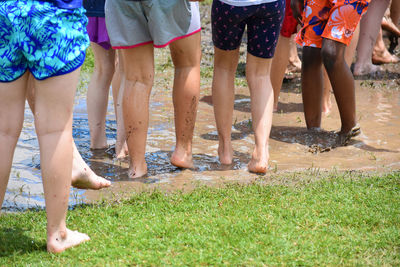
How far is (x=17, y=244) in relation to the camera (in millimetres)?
3105

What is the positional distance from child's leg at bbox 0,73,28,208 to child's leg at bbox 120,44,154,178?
1105 mm

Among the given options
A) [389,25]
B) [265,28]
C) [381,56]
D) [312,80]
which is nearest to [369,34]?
[381,56]

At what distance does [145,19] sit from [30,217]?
143cm

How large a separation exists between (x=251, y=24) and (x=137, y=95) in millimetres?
932

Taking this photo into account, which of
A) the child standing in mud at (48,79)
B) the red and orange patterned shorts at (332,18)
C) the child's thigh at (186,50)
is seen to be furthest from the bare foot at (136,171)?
the red and orange patterned shorts at (332,18)

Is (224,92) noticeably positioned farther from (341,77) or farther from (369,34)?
(369,34)

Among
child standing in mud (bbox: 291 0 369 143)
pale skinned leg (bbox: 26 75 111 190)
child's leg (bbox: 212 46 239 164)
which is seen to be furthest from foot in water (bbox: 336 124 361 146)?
pale skinned leg (bbox: 26 75 111 190)

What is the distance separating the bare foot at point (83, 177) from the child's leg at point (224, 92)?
43.8 inches

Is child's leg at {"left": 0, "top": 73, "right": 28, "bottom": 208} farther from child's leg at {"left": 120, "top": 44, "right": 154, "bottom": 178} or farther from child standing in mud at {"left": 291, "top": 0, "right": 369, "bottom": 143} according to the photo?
child standing in mud at {"left": 291, "top": 0, "right": 369, "bottom": 143}

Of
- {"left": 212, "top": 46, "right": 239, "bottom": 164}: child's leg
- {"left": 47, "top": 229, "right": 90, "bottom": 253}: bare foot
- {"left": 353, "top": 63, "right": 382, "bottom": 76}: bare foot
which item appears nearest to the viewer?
{"left": 47, "top": 229, "right": 90, "bottom": 253}: bare foot

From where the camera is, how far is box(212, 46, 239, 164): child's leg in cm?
439

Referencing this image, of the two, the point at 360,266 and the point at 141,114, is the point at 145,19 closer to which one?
the point at 141,114

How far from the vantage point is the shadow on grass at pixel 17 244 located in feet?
9.97

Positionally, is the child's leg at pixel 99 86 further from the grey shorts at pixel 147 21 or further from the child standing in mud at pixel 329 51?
the child standing in mud at pixel 329 51
